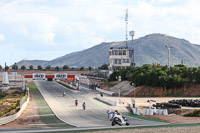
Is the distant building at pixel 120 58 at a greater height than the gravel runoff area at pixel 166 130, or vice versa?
the distant building at pixel 120 58

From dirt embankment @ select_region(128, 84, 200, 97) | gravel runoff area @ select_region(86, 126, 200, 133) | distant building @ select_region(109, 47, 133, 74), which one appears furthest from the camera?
distant building @ select_region(109, 47, 133, 74)

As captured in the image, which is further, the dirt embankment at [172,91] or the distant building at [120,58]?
the distant building at [120,58]

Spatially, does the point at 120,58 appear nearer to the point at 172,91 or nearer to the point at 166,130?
the point at 172,91

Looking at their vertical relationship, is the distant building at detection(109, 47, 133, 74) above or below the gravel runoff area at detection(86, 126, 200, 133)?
above

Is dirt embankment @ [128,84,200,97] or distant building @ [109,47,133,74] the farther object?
distant building @ [109,47,133,74]

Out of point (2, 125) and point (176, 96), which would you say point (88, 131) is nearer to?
point (2, 125)

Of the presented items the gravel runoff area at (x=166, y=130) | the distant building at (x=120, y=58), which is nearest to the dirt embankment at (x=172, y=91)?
the distant building at (x=120, y=58)

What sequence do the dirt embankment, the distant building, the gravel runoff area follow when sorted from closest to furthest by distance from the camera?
the gravel runoff area < the dirt embankment < the distant building

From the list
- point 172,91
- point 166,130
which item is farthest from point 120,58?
point 166,130

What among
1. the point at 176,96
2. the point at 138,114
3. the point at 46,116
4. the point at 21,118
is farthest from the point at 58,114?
the point at 176,96

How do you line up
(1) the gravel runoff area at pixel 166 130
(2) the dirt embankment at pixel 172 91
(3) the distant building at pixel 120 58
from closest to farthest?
1. (1) the gravel runoff area at pixel 166 130
2. (2) the dirt embankment at pixel 172 91
3. (3) the distant building at pixel 120 58

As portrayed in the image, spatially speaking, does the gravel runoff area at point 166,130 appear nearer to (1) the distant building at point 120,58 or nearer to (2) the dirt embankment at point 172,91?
(2) the dirt embankment at point 172,91

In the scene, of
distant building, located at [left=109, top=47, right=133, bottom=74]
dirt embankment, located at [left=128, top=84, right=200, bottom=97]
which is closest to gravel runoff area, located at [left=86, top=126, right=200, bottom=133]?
dirt embankment, located at [left=128, top=84, right=200, bottom=97]

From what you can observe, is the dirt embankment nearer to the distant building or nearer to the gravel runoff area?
the distant building
